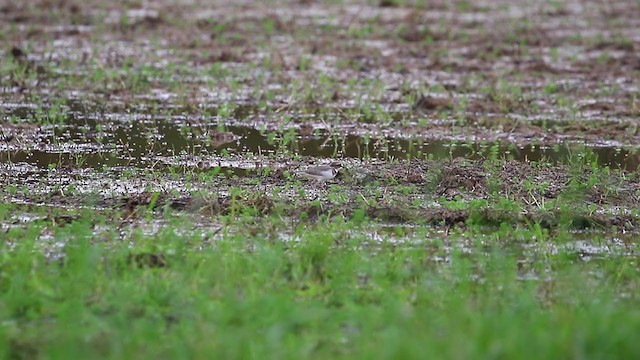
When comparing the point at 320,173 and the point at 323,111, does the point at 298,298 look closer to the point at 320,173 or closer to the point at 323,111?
the point at 320,173

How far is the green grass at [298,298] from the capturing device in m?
5.19

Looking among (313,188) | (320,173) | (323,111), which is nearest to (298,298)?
(313,188)

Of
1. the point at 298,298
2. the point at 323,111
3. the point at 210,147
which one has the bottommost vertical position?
the point at 323,111

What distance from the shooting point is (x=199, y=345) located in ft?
16.9

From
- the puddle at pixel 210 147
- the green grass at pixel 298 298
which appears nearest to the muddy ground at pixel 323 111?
the puddle at pixel 210 147

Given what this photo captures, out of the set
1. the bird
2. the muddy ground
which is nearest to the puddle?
the muddy ground

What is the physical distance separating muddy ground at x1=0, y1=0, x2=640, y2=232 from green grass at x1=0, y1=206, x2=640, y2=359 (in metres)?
0.88

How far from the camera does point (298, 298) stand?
6129mm

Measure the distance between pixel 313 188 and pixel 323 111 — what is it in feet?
11.7

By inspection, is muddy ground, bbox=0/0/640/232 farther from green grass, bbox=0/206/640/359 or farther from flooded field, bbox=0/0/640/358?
green grass, bbox=0/206/640/359

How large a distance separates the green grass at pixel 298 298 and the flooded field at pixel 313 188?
0.06ft

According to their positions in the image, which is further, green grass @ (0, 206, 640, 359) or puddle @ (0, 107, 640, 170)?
puddle @ (0, 107, 640, 170)

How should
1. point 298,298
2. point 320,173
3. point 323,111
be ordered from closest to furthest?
point 298,298 < point 320,173 < point 323,111

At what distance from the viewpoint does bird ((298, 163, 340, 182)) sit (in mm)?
9016
